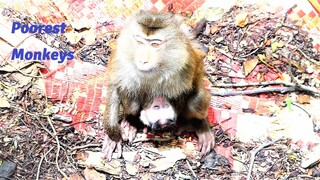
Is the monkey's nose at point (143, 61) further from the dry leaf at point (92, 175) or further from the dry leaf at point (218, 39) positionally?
the dry leaf at point (218, 39)

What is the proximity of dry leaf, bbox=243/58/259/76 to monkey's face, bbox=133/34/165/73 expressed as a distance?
1.32 meters

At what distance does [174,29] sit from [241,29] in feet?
4.53

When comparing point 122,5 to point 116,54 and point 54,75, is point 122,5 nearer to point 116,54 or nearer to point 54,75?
point 54,75

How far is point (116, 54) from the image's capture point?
3693 millimetres

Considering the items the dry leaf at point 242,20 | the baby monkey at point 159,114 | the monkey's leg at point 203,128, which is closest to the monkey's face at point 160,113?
the baby monkey at point 159,114

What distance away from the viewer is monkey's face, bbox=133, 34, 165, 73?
3.43 m

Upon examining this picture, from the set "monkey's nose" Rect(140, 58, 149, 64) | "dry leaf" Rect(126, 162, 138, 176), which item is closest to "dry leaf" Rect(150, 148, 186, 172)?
"dry leaf" Rect(126, 162, 138, 176)

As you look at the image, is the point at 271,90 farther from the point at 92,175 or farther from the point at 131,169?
the point at 92,175

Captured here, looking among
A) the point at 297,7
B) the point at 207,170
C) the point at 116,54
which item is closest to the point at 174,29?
the point at 116,54

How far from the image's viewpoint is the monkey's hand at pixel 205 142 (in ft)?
14.0

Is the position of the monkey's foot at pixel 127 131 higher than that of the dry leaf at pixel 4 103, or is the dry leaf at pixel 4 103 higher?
the dry leaf at pixel 4 103

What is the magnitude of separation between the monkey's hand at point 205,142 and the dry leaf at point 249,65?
0.65 m

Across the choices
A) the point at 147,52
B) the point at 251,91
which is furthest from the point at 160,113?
the point at 251,91

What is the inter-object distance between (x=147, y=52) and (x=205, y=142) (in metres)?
1.07
